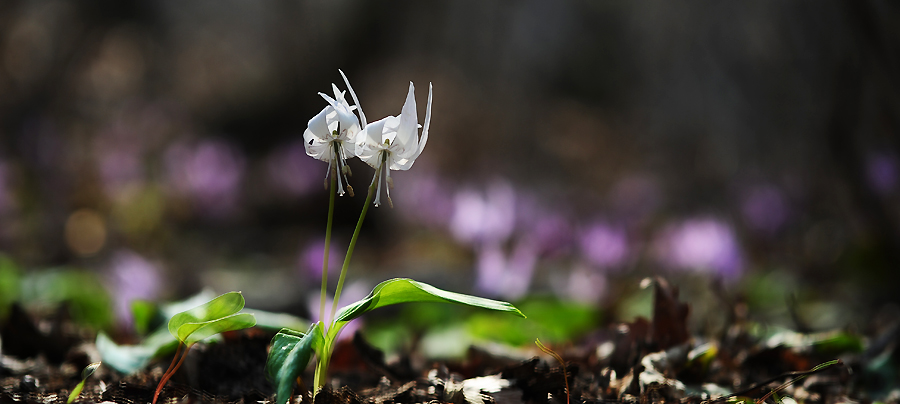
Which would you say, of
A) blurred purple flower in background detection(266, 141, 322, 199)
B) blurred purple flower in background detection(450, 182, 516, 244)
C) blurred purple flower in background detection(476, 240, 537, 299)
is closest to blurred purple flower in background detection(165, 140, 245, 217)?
blurred purple flower in background detection(266, 141, 322, 199)

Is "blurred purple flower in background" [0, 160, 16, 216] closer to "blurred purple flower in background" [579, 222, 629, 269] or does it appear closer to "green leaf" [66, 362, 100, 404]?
"blurred purple flower in background" [579, 222, 629, 269]

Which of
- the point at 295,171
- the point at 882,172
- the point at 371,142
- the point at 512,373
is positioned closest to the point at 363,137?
the point at 371,142

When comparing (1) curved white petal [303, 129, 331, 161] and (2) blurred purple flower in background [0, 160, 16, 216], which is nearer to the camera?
(1) curved white petal [303, 129, 331, 161]

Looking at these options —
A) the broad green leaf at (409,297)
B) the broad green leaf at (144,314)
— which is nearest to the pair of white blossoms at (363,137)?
the broad green leaf at (409,297)

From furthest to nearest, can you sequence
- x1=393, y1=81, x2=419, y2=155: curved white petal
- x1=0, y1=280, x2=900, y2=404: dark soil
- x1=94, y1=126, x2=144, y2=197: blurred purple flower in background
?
x1=94, y1=126, x2=144, y2=197: blurred purple flower in background
x1=0, y1=280, x2=900, y2=404: dark soil
x1=393, y1=81, x2=419, y2=155: curved white petal

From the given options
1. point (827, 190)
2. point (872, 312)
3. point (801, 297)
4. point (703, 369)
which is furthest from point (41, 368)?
point (827, 190)

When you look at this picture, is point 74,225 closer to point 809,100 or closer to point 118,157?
point 118,157

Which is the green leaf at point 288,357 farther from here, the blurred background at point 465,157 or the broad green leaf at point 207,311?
the blurred background at point 465,157
